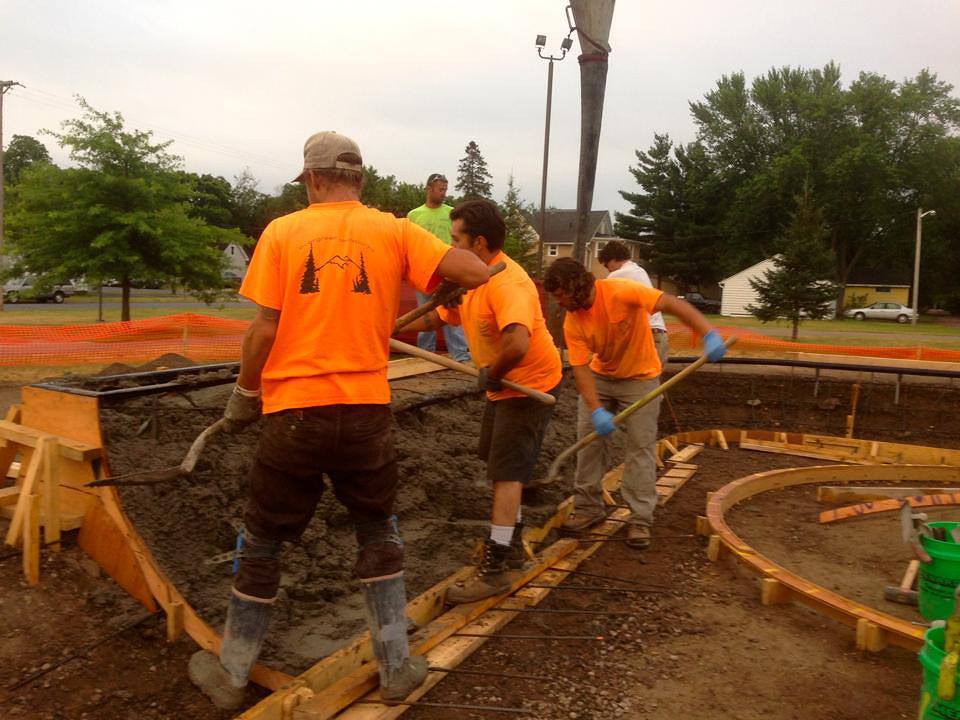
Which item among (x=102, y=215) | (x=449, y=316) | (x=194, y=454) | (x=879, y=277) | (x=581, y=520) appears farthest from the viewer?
(x=879, y=277)

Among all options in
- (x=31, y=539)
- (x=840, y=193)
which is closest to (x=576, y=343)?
(x=31, y=539)

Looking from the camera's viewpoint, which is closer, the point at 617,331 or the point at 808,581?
the point at 808,581

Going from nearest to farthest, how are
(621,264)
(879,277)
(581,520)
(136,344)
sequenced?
(581,520) < (621,264) < (136,344) < (879,277)

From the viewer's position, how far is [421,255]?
276 centimetres

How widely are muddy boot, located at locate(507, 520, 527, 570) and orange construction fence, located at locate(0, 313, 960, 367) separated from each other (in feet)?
21.4

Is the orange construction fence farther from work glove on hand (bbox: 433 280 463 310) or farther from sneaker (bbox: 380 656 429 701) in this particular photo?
sneaker (bbox: 380 656 429 701)

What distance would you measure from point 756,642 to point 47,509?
339cm

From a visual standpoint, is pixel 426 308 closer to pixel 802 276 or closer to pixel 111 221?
pixel 111 221

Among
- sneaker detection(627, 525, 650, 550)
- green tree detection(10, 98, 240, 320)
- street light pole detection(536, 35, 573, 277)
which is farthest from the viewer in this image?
street light pole detection(536, 35, 573, 277)

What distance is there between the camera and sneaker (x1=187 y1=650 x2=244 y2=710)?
2.79 meters

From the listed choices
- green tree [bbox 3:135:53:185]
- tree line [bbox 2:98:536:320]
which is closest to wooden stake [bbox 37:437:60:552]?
tree line [bbox 2:98:536:320]

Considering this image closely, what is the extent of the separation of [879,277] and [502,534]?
200 feet

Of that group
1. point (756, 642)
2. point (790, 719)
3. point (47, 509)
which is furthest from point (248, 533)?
point (756, 642)

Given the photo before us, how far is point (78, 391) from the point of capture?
3.58 meters
